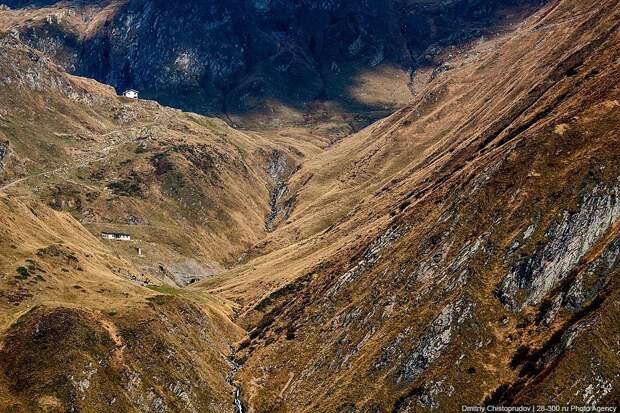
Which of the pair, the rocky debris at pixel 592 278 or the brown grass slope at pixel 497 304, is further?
the rocky debris at pixel 592 278

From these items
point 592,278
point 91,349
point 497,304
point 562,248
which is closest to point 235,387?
point 91,349

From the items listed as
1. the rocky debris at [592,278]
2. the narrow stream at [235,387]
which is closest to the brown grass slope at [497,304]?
the rocky debris at [592,278]

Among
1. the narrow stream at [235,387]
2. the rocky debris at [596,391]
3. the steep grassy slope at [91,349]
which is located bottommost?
the rocky debris at [596,391]

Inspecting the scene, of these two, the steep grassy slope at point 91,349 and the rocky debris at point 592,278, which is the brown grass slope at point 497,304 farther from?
the steep grassy slope at point 91,349

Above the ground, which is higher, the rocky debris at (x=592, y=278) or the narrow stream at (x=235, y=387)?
the narrow stream at (x=235, y=387)

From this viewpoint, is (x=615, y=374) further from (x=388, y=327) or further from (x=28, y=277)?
(x=28, y=277)
